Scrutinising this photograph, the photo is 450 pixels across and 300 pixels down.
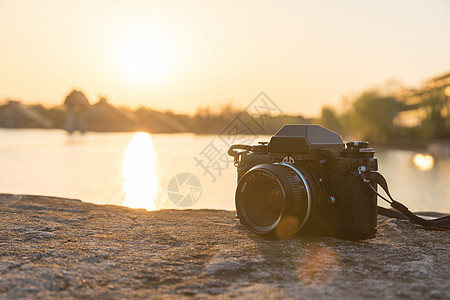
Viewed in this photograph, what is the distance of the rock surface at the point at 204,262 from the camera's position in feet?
7.42

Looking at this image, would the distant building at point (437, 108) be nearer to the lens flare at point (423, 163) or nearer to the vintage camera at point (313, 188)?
the lens flare at point (423, 163)

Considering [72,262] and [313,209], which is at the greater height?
[313,209]

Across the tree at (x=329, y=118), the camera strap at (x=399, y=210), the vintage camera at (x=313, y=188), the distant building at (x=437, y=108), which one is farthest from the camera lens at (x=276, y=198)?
the tree at (x=329, y=118)

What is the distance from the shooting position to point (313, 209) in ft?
10.5

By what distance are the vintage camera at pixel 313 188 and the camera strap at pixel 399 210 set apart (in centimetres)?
4

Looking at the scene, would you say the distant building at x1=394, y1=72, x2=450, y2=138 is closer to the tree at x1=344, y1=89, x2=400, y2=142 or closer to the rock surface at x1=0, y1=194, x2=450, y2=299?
the tree at x1=344, y1=89, x2=400, y2=142

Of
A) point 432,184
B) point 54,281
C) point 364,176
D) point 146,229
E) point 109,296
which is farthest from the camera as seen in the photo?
point 432,184

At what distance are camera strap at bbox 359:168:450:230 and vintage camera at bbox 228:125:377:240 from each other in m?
0.04

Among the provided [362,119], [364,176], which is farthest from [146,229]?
[362,119]

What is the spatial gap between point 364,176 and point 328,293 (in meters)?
1.29

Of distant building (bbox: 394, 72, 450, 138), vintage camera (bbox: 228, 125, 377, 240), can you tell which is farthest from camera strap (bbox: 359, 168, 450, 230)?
distant building (bbox: 394, 72, 450, 138)

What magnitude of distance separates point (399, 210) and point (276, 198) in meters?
1.03

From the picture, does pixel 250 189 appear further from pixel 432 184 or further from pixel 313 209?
pixel 432 184

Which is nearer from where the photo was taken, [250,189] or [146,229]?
[250,189]
